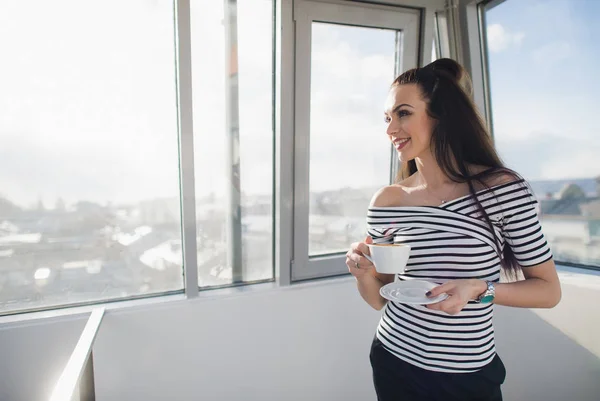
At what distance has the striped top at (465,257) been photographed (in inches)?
34.3

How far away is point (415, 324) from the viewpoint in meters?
0.95

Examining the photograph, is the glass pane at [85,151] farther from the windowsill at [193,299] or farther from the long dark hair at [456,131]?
the long dark hair at [456,131]

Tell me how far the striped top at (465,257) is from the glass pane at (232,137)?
103 centimetres

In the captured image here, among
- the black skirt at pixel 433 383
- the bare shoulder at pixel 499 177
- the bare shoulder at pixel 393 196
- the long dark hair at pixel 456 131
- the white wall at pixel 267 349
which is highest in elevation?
the long dark hair at pixel 456 131

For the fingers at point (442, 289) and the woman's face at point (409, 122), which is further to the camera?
the woman's face at point (409, 122)

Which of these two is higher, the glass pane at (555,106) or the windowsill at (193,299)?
the glass pane at (555,106)

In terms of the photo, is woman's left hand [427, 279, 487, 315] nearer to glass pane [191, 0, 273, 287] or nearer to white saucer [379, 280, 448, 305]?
white saucer [379, 280, 448, 305]

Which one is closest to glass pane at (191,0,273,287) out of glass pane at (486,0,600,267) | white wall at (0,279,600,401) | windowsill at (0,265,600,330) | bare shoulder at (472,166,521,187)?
windowsill at (0,265,600,330)

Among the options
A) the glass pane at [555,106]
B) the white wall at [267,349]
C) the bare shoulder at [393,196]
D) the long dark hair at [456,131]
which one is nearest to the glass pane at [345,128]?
the white wall at [267,349]

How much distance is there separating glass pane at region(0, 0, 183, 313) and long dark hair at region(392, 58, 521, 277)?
3.70 ft

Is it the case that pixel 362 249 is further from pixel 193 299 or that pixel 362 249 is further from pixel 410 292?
pixel 193 299

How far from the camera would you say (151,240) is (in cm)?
168

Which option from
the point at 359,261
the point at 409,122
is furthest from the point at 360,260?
the point at 409,122

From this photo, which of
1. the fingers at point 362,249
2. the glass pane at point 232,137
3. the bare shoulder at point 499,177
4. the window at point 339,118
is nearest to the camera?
the bare shoulder at point 499,177
